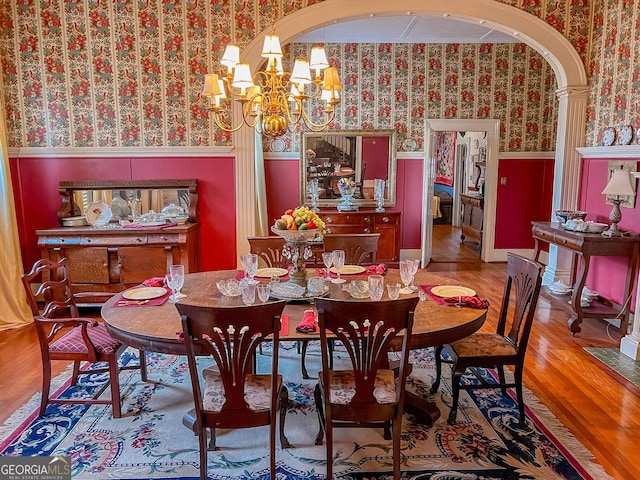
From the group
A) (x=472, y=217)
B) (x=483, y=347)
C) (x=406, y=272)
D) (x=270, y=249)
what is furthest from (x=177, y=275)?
(x=472, y=217)

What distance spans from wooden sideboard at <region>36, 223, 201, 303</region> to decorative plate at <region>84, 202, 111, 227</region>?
209 mm

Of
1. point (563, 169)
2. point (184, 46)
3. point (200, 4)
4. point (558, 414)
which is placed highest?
point (200, 4)

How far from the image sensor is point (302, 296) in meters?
2.69

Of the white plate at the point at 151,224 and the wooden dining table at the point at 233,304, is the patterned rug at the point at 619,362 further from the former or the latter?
the white plate at the point at 151,224

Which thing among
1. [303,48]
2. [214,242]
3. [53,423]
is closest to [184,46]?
[214,242]

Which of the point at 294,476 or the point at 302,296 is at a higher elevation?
the point at 302,296

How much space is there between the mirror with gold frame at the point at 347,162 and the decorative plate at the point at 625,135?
10.0 ft

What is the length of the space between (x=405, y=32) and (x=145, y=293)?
4853mm

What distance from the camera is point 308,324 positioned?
7.57ft

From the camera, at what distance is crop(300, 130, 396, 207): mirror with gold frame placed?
6832 millimetres

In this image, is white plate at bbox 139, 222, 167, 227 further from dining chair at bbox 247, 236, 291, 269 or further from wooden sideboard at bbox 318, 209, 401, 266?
wooden sideboard at bbox 318, 209, 401, 266

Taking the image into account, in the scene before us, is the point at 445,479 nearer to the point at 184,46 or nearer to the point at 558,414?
the point at 558,414

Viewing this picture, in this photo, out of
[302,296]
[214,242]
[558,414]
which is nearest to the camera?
[302,296]

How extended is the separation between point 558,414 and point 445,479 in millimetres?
1032
